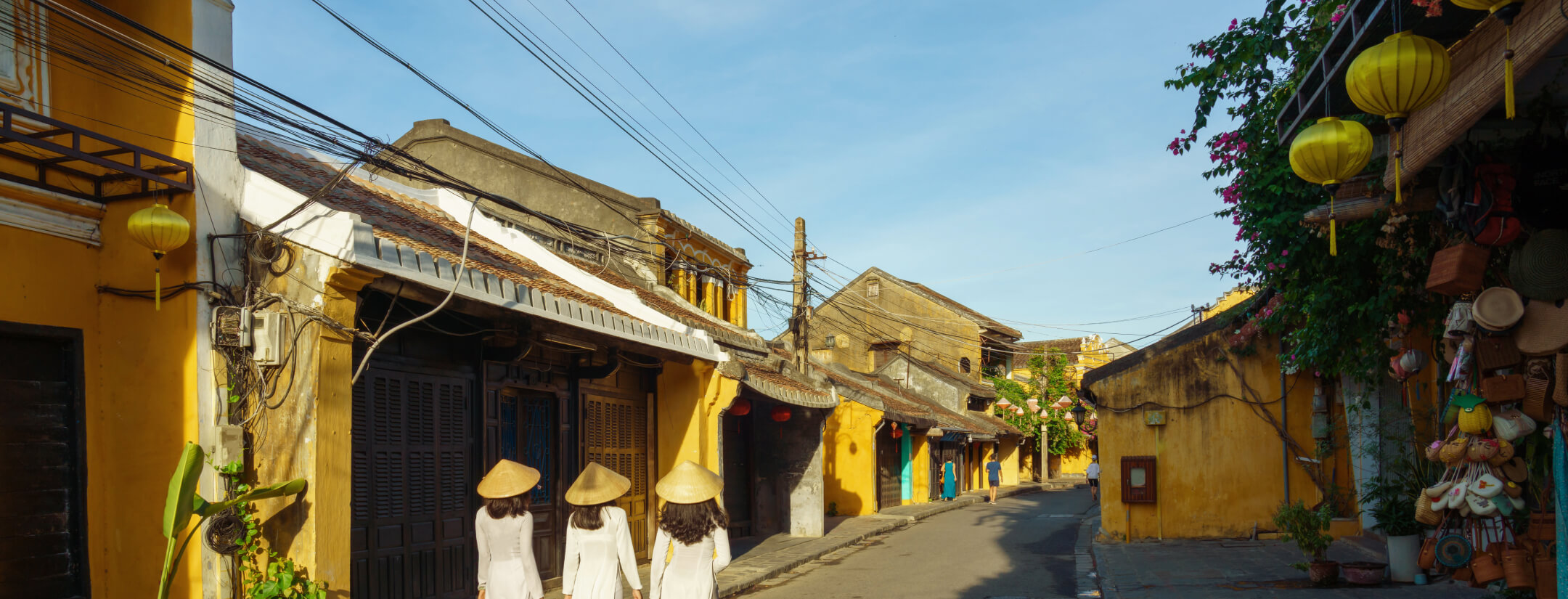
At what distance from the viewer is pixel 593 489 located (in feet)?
21.9

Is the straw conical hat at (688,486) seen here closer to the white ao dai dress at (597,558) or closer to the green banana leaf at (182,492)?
the white ao dai dress at (597,558)

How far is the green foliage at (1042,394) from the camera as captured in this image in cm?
4300

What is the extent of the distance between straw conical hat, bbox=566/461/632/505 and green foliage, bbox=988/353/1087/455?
119 feet

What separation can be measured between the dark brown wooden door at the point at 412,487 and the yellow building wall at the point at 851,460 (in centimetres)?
1507

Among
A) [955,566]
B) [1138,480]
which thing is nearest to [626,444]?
[955,566]

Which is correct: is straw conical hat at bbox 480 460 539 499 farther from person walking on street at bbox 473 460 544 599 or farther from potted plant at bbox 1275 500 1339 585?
potted plant at bbox 1275 500 1339 585

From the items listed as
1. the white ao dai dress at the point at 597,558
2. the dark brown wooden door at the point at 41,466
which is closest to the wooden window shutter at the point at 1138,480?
the white ao dai dress at the point at 597,558

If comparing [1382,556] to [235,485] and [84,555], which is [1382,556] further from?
[84,555]

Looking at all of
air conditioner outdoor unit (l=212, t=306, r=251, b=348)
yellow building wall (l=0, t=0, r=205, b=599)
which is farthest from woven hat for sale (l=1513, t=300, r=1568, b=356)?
yellow building wall (l=0, t=0, r=205, b=599)

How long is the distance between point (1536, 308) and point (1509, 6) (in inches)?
93.7

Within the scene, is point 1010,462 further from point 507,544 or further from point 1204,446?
point 507,544

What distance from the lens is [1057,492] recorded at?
37.2 meters

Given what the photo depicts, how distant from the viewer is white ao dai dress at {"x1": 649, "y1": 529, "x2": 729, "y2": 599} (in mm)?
6465

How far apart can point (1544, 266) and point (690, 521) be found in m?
5.12
